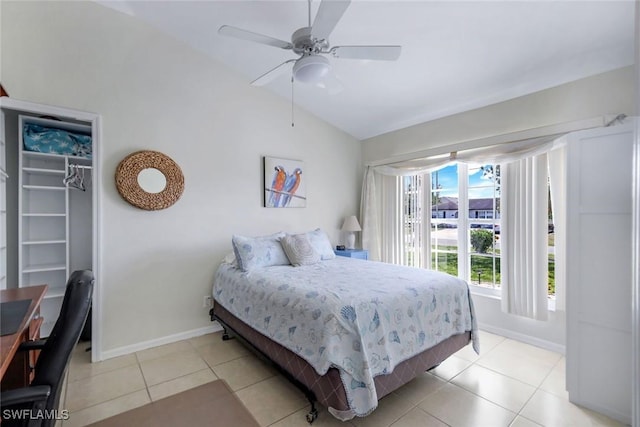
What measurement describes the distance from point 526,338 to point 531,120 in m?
2.18

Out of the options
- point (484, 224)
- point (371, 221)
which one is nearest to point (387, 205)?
point (371, 221)

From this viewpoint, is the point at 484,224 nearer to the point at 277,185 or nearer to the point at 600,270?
the point at 600,270

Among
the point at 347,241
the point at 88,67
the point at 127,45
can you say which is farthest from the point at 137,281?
the point at 347,241

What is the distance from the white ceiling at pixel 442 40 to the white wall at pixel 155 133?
0.33 m

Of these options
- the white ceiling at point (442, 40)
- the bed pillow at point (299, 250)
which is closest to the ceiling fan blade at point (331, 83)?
the white ceiling at point (442, 40)

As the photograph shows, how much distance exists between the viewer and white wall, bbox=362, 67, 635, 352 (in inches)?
91.0

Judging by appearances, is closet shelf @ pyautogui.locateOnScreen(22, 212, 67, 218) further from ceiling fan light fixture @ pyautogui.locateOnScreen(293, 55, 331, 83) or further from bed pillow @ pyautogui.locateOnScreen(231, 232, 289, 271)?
ceiling fan light fixture @ pyautogui.locateOnScreen(293, 55, 331, 83)

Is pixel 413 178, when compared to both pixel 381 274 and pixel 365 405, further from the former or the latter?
pixel 365 405

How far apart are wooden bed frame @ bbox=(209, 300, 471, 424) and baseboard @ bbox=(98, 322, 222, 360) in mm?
814

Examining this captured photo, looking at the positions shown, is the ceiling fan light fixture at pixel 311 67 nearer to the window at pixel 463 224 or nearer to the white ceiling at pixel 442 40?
the white ceiling at pixel 442 40

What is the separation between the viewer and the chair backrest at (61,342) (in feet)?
3.37

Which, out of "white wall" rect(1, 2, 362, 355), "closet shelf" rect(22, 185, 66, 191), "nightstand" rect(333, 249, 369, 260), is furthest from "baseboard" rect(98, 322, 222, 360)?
"nightstand" rect(333, 249, 369, 260)

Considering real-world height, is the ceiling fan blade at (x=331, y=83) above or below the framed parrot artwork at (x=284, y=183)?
above

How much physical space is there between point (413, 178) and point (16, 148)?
442cm
